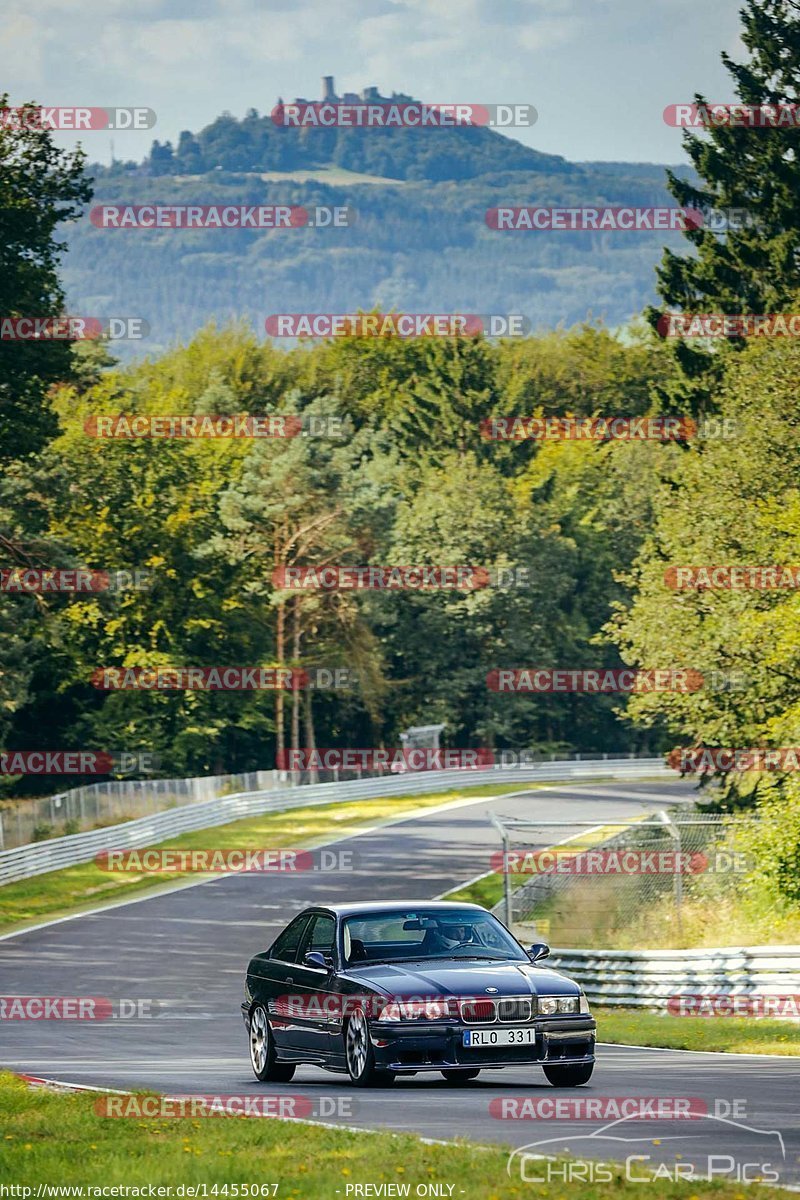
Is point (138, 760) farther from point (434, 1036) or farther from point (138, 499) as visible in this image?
point (434, 1036)

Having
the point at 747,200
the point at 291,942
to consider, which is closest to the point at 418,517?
the point at 747,200

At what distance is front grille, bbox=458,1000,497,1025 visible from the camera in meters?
13.3

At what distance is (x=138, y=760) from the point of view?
228 ft

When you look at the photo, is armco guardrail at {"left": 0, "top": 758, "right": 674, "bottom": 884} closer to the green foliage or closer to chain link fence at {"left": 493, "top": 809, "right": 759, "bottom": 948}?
the green foliage

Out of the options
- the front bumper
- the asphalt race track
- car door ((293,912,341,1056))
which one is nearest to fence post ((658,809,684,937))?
the asphalt race track

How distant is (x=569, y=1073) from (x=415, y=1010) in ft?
4.08

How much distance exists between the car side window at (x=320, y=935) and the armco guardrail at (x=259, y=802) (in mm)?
30691

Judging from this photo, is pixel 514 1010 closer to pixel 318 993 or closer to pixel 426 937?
pixel 426 937

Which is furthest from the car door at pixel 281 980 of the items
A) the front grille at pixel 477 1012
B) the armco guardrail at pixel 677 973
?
the armco guardrail at pixel 677 973

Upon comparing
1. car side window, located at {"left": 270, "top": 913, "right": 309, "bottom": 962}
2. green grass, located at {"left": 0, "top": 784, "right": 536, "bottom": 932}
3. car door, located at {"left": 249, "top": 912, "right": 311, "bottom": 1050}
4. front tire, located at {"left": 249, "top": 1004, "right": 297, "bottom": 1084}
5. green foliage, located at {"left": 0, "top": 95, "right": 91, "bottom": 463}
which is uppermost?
green foliage, located at {"left": 0, "top": 95, "right": 91, "bottom": 463}

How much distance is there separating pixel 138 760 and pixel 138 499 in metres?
10.2

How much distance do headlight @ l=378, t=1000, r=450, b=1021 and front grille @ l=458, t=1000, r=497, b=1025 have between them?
12 cm

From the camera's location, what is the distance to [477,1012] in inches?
524

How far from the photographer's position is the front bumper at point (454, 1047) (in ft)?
43.6
